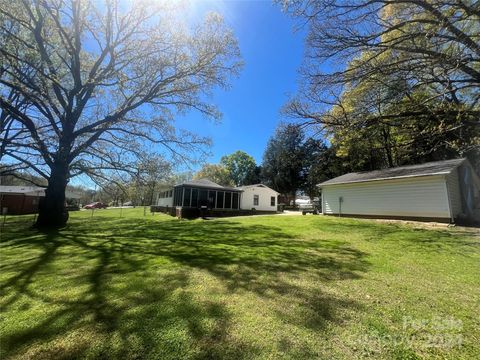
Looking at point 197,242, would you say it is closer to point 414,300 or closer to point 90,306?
point 90,306

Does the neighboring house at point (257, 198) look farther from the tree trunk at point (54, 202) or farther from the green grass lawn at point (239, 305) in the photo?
the green grass lawn at point (239, 305)

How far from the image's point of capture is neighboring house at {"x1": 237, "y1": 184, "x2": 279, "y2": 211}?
2708 cm

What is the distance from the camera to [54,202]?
11672mm

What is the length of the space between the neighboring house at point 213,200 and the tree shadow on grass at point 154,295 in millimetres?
14179

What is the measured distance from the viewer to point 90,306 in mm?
3189

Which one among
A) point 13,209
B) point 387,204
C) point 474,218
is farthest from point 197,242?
point 13,209

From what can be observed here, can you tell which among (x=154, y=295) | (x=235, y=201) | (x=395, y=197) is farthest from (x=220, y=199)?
(x=154, y=295)

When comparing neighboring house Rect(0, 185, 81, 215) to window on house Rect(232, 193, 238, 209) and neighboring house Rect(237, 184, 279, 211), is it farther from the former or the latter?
neighboring house Rect(237, 184, 279, 211)

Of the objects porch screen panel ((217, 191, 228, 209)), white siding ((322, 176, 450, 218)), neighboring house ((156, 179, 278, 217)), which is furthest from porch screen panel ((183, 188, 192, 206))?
white siding ((322, 176, 450, 218))

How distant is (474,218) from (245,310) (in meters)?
14.6

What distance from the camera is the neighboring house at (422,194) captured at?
12.1 meters

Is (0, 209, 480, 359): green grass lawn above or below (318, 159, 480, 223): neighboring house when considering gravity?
below

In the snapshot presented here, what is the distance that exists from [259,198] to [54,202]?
20287mm

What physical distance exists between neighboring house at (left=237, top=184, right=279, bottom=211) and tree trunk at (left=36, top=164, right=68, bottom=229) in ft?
56.7
